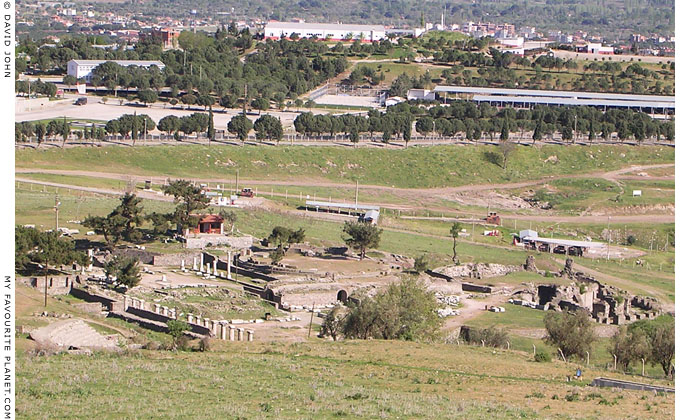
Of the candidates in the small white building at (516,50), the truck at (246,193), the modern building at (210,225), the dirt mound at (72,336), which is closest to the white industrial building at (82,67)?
the truck at (246,193)

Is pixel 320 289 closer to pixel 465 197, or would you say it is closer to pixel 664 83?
pixel 465 197

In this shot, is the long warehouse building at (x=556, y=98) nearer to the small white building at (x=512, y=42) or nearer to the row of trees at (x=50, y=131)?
the row of trees at (x=50, y=131)

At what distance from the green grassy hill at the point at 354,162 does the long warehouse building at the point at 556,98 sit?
18.1 meters

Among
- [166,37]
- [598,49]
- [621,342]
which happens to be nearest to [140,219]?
[621,342]

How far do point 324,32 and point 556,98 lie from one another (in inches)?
2524

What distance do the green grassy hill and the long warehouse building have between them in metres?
18.1

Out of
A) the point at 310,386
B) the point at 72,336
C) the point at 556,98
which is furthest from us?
the point at 556,98

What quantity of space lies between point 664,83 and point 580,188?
52554mm

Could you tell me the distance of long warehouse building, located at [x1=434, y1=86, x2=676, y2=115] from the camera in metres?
120

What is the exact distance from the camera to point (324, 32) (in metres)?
180

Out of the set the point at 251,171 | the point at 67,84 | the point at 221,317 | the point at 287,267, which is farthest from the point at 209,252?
the point at 67,84

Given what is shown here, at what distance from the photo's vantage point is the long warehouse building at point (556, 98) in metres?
120

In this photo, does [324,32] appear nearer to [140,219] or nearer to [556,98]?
[556,98]

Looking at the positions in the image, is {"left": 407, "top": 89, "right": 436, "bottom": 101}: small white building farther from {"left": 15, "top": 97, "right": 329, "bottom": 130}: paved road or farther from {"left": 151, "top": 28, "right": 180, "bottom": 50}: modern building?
{"left": 151, "top": 28, "right": 180, "bottom": 50}: modern building
